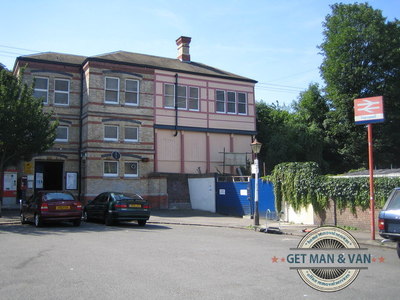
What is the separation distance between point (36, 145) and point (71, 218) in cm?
535

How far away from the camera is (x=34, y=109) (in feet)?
66.7

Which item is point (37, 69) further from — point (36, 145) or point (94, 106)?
point (36, 145)

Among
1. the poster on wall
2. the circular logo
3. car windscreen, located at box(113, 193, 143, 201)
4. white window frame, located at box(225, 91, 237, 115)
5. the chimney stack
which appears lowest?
the circular logo

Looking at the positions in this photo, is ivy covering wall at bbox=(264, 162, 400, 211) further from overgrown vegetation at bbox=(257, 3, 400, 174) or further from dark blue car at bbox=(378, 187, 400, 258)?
overgrown vegetation at bbox=(257, 3, 400, 174)

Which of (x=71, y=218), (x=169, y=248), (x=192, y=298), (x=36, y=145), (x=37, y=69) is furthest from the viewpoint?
(x=37, y=69)

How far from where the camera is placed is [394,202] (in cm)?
971

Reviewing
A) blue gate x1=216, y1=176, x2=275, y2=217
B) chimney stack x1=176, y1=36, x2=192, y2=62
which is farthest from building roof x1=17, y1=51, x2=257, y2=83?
blue gate x1=216, y1=176, x2=275, y2=217

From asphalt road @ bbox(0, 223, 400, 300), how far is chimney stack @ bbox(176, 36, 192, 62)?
74.9 ft

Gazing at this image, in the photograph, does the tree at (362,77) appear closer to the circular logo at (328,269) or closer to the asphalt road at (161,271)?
the asphalt road at (161,271)

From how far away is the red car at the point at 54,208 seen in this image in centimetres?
1658

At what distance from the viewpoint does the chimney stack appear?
33.2 m

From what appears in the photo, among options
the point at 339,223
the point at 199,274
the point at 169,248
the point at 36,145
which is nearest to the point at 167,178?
the point at 36,145

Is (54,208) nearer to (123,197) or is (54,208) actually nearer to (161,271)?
(123,197)

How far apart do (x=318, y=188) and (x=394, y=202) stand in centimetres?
847
